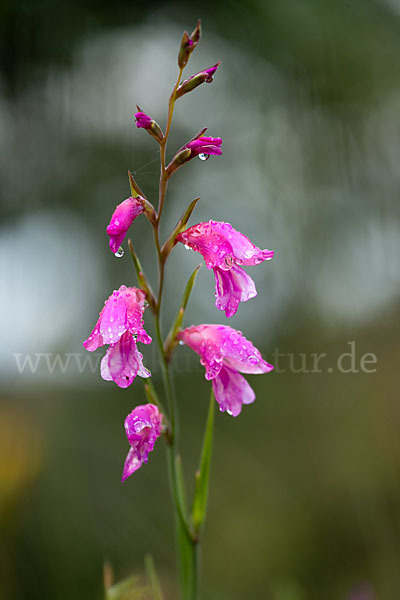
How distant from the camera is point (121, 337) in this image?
721 millimetres

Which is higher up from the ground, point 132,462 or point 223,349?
point 223,349

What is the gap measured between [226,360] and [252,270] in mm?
1727

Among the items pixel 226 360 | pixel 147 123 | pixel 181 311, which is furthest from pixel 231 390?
pixel 147 123

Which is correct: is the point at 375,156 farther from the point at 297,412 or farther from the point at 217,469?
the point at 217,469

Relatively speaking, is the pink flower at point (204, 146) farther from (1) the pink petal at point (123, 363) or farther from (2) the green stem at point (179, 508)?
(1) the pink petal at point (123, 363)

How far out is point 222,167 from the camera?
282 centimetres

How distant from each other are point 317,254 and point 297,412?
87cm

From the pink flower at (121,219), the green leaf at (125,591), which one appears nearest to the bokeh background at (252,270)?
the green leaf at (125,591)

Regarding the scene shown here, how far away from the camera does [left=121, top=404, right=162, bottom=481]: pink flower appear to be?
2.37 ft

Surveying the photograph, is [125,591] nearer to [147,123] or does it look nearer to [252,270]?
[147,123]

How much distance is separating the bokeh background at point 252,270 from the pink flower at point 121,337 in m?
1.24

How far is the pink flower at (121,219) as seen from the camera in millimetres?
707

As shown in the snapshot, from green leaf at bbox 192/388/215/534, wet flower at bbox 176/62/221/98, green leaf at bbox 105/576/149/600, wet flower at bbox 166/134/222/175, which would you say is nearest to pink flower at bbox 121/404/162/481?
green leaf at bbox 192/388/215/534

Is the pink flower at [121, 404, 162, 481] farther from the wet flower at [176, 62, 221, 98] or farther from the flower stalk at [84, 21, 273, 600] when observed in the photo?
the wet flower at [176, 62, 221, 98]
